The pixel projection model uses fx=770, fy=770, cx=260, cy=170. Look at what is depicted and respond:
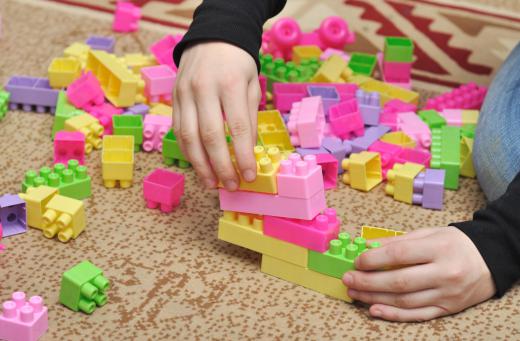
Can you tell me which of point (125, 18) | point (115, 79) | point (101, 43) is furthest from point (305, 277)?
point (125, 18)

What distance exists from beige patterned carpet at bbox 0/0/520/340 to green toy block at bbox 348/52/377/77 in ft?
1.11

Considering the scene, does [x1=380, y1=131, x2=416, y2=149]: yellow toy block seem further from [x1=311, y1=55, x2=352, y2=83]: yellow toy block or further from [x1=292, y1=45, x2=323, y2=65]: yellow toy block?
[x1=292, y1=45, x2=323, y2=65]: yellow toy block

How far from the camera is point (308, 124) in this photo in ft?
3.87

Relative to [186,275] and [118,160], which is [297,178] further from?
[118,160]

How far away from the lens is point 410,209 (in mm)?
1143

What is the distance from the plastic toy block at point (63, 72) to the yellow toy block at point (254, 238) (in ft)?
1.66

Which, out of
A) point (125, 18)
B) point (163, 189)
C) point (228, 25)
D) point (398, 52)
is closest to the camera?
point (228, 25)

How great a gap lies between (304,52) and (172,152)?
403mm

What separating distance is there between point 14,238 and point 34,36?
0.69 meters

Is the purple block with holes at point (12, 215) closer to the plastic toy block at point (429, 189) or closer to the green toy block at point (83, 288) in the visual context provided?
the green toy block at point (83, 288)

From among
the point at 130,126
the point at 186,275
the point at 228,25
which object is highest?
the point at 228,25

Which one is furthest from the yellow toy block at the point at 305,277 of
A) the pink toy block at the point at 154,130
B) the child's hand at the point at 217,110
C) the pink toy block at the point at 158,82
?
the pink toy block at the point at 158,82

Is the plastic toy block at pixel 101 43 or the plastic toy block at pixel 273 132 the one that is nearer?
the plastic toy block at pixel 273 132

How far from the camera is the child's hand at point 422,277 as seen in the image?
876 mm
